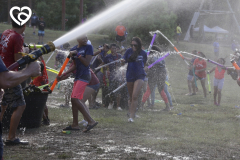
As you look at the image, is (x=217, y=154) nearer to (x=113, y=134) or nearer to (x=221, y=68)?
(x=113, y=134)

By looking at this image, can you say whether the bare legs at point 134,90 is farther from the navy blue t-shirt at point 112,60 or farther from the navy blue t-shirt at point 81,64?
the navy blue t-shirt at point 112,60

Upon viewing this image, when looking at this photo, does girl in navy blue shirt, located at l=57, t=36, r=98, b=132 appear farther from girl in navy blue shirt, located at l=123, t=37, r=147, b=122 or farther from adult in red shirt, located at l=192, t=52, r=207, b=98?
adult in red shirt, located at l=192, t=52, r=207, b=98

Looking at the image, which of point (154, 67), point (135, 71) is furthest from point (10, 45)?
point (154, 67)

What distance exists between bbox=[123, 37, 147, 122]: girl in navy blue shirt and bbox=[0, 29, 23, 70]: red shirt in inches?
125

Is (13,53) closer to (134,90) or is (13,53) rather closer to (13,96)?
(13,96)

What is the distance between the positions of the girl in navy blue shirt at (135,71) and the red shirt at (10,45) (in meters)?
3.16

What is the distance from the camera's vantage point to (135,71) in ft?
24.8

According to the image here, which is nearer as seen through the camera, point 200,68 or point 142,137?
point 142,137

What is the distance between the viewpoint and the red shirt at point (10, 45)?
4.94m

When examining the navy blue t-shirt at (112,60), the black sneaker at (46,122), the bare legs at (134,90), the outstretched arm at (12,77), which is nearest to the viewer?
the outstretched arm at (12,77)

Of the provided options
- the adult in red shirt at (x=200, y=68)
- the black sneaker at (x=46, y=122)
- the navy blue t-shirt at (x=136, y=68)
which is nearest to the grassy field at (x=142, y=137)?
the black sneaker at (x=46, y=122)

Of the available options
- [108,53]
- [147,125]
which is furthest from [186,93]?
[147,125]

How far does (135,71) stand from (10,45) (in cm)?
329

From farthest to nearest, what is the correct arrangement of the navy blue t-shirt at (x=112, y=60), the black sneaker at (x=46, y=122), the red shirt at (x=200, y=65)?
the red shirt at (x=200, y=65) → the navy blue t-shirt at (x=112, y=60) → the black sneaker at (x=46, y=122)
